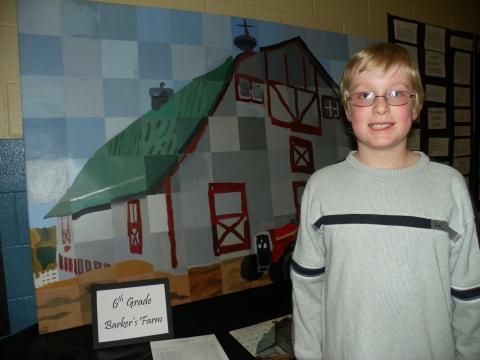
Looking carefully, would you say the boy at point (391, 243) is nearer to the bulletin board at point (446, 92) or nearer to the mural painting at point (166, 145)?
the mural painting at point (166, 145)

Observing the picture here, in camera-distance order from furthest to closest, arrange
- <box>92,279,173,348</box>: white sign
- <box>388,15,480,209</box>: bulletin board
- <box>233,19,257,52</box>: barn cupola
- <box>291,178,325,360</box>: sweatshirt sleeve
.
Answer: <box>388,15,480,209</box>: bulletin board
<box>233,19,257,52</box>: barn cupola
<box>92,279,173,348</box>: white sign
<box>291,178,325,360</box>: sweatshirt sleeve

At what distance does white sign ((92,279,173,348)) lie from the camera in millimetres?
1012

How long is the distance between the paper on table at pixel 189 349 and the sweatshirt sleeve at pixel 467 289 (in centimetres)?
61

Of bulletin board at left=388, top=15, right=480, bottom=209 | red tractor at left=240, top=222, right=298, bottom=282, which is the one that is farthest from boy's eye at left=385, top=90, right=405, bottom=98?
bulletin board at left=388, top=15, right=480, bottom=209

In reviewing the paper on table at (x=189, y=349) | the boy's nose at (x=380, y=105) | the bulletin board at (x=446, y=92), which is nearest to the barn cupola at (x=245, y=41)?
the boy's nose at (x=380, y=105)

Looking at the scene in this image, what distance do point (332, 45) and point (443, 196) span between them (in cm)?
100

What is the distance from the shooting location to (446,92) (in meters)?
1.87

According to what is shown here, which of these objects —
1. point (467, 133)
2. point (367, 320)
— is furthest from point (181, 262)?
point (467, 133)

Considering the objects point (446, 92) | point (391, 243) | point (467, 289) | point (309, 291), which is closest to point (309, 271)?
point (309, 291)

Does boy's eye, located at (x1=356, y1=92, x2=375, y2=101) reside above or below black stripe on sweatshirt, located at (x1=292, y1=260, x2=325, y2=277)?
above

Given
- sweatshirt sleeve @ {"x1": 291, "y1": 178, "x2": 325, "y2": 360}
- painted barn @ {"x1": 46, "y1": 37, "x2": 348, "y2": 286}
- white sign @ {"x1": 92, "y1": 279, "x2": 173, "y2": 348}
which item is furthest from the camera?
painted barn @ {"x1": 46, "y1": 37, "x2": 348, "y2": 286}

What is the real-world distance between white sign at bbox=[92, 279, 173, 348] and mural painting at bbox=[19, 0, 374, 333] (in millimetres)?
85

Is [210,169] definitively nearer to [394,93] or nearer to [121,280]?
[121,280]

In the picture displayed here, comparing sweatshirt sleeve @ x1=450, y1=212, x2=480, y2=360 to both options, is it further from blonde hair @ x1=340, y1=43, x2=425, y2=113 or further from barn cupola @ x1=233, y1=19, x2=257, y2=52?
barn cupola @ x1=233, y1=19, x2=257, y2=52
